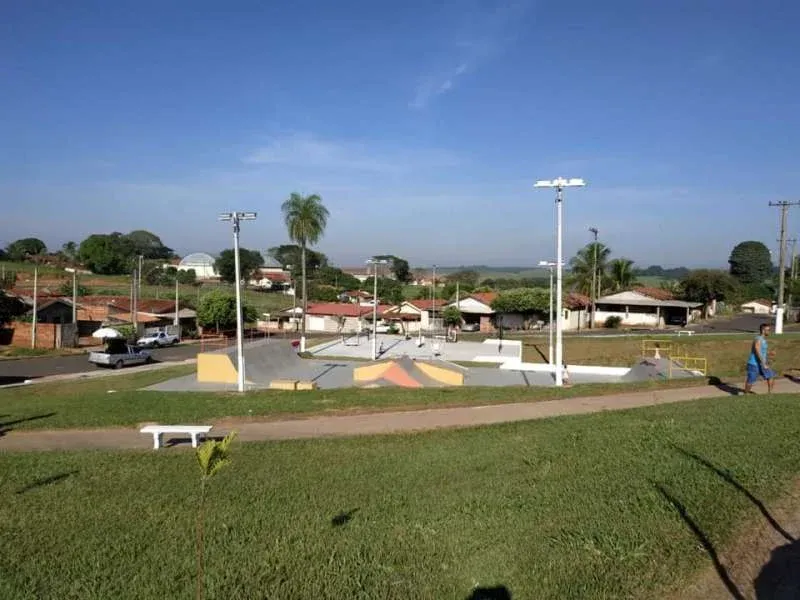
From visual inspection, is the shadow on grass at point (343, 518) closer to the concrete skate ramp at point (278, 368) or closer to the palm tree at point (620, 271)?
the concrete skate ramp at point (278, 368)

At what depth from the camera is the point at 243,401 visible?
53.3 feet

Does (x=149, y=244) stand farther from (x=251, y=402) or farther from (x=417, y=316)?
(x=251, y=402)

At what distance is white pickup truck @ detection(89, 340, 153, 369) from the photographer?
1372 inches

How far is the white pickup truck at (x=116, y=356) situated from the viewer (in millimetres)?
34844

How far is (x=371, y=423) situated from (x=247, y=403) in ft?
13.5

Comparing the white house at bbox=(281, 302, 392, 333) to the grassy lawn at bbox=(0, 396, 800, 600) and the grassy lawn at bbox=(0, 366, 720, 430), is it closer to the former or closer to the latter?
the grassy lawn at bbox=(0, 366, 720, 430)

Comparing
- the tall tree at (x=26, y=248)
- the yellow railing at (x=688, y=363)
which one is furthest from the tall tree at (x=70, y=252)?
the yellow railing at (x=688, y=363)

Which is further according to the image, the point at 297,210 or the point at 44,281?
the point at 44,281

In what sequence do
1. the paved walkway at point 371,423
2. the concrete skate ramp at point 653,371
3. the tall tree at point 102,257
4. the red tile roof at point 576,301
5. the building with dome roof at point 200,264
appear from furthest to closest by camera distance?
the building with dome roof at point 200,264 → the tall tree at point 102,257 → the red tile roof at point 576,301 → the concrete skate ramp at point 653,371 → the paved walkway at point 371,423

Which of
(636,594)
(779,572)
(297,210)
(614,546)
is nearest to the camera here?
(636,594)

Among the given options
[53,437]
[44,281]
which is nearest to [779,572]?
[53,437]

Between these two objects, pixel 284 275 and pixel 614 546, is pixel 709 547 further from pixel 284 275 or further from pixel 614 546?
pixel 284 275

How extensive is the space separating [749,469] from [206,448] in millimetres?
6533

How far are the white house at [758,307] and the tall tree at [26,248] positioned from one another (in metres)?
136
